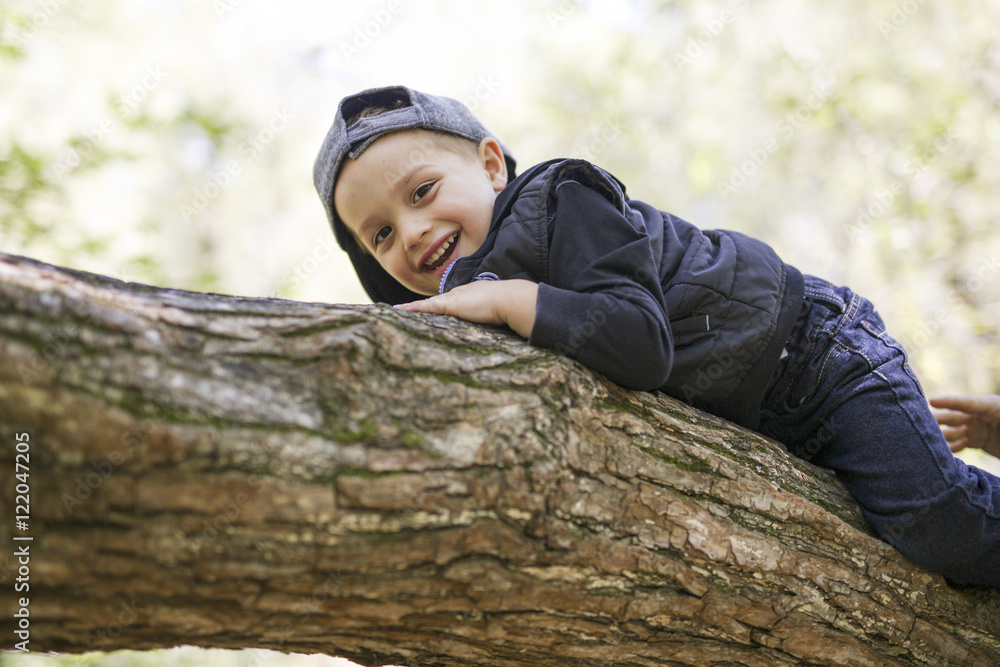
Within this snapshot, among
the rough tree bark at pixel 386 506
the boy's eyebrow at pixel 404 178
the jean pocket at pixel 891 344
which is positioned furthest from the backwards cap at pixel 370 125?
the jean pocket at pixel 891 344

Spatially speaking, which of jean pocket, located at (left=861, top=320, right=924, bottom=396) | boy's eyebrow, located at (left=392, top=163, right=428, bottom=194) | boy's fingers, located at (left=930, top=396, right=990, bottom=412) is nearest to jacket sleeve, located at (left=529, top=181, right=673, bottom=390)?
boy's eyebrow, located at (left=392, top=163, right=428, bottom=194)

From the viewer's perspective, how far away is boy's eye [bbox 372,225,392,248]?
6.56 ft

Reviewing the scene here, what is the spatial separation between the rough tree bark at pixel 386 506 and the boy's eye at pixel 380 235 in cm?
78

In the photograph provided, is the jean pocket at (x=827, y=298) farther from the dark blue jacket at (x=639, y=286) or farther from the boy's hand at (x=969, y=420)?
the boy's hand at (x=969, y=420)

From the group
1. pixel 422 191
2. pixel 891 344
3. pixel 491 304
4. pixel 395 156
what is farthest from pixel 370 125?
pixel 891 344

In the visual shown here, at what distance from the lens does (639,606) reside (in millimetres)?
1251

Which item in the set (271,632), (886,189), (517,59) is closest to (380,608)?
(271,632)

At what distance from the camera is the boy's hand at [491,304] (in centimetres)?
139

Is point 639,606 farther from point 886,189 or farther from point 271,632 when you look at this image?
point 886,189

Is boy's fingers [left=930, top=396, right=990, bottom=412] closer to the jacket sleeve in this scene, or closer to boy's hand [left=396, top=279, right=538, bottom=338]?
the jacket sleeve

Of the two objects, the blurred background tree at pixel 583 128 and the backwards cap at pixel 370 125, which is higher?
the blurred background tree at pixel 583 128

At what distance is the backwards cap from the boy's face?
0.09 ft

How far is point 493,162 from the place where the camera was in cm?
219

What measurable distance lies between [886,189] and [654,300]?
20.0 ft
